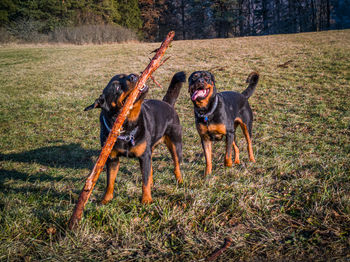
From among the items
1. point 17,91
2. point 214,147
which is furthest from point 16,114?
point 214,147

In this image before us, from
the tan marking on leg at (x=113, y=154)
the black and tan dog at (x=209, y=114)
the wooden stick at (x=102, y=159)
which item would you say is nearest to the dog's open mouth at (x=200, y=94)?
the black and tan dog at (x=209, y=114)

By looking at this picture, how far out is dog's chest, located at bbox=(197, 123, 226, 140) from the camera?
4.13 metres

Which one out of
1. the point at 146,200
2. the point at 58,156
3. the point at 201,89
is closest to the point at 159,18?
the point at 58,156

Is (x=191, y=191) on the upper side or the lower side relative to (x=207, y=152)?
lower

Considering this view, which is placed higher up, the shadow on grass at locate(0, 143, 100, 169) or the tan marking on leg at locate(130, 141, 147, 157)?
the tan marking on leg at locate(130, 141, 147, 157)

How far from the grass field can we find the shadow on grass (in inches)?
0.9

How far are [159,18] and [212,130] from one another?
46080 mm

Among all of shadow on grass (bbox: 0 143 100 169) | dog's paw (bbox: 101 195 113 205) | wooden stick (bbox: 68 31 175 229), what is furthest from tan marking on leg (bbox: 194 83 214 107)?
shadow on grass (bbox: 0 143 100 169)

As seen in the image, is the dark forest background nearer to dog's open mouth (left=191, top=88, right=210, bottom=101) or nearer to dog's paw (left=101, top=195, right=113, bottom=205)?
dog's open mouth (left=191, top=88, right=210, bottom=101)

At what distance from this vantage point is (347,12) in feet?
129

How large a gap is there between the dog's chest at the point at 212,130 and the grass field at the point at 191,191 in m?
0.54

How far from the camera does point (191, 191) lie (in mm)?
2887

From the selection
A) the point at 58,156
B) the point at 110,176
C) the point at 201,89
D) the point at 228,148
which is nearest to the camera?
the point at 110,176

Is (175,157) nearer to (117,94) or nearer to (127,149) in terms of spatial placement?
(127,149)
